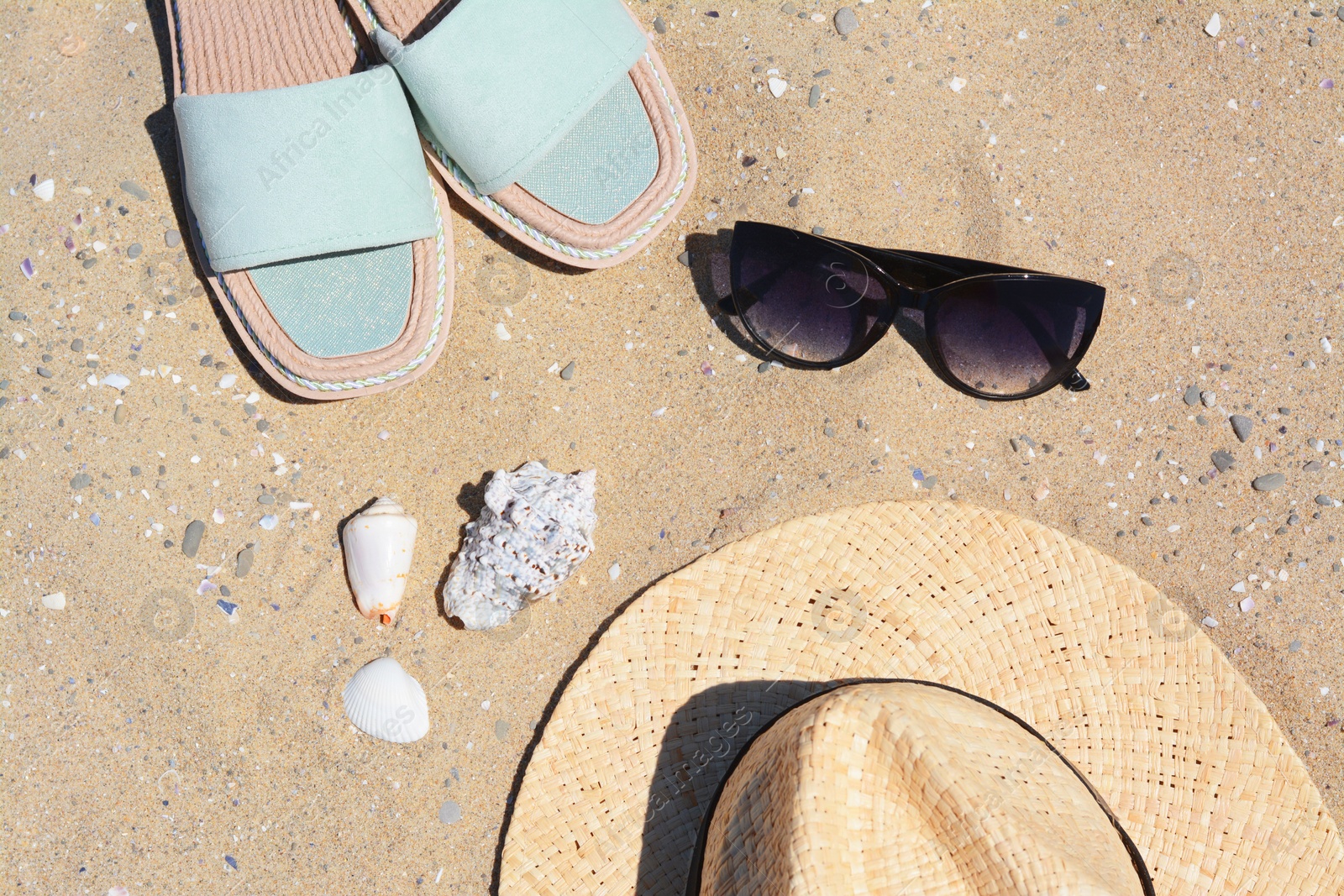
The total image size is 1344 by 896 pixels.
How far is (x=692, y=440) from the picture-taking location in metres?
2.36

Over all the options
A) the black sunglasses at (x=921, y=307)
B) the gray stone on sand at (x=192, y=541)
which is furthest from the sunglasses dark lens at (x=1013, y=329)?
the gray stone on sand at (x=192, y=541)

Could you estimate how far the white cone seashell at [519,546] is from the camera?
2105 mm

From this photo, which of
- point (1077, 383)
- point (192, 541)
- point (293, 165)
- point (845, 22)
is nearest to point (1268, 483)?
point (1077, 383)

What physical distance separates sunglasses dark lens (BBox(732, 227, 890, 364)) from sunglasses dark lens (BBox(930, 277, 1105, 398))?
0.63 ft

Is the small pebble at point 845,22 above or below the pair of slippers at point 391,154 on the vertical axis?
above

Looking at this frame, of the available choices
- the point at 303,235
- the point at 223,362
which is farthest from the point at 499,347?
the point at 223,362

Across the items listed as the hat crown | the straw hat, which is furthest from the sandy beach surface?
the hat crown

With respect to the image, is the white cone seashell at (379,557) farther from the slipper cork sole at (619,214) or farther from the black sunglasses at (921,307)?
the black sunglasses at (921,307)

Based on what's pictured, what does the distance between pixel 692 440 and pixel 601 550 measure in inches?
15.1

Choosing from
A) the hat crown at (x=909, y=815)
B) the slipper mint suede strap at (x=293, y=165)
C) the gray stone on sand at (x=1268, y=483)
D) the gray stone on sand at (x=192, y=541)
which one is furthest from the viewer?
the gray stone on sand at (x=1268, y=483)

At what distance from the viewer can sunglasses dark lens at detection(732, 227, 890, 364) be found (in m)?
2.20

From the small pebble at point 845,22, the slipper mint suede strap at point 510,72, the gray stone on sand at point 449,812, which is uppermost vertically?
the small pebble at point 845,22

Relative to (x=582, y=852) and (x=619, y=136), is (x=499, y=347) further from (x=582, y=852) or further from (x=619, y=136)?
(x=582, y=852)

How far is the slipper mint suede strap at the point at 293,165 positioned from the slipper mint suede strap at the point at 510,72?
0.39 ft
